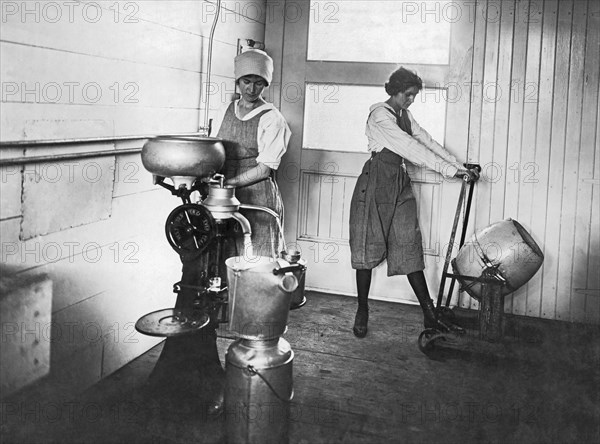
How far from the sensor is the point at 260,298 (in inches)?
106

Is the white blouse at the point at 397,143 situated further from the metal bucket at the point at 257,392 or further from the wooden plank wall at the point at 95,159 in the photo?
the metal bucket at the point at 257,392

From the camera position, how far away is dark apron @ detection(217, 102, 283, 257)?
3629 mm

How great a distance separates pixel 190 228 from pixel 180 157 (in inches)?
12.8

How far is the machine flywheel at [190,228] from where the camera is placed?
300cm

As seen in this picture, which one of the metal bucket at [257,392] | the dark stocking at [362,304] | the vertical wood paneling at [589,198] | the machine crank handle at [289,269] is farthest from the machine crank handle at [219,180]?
the vertical wood paneling at [589,198]

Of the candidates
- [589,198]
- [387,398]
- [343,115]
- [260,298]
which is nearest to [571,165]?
[589,198]

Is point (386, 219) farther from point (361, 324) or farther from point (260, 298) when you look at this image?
point (260, 298)

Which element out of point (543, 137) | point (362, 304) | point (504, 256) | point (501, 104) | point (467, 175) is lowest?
point (362, 304)

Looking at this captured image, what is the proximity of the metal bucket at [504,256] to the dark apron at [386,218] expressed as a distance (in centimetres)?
34

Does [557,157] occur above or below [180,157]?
above

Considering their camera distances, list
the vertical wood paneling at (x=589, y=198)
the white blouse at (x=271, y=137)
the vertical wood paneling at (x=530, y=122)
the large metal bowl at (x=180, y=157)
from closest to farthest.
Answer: the large metal bowl at (x=180, y=157) < the white blouse at (x=271, y=137) < the vertical wood paneling at (x=589, y=198) < the vertical wood paneling at (x=530, y=122)

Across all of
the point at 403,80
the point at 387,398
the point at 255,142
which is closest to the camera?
the point at 387,398

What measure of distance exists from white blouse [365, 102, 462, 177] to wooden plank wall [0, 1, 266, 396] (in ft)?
3.85

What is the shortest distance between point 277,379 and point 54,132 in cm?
148
